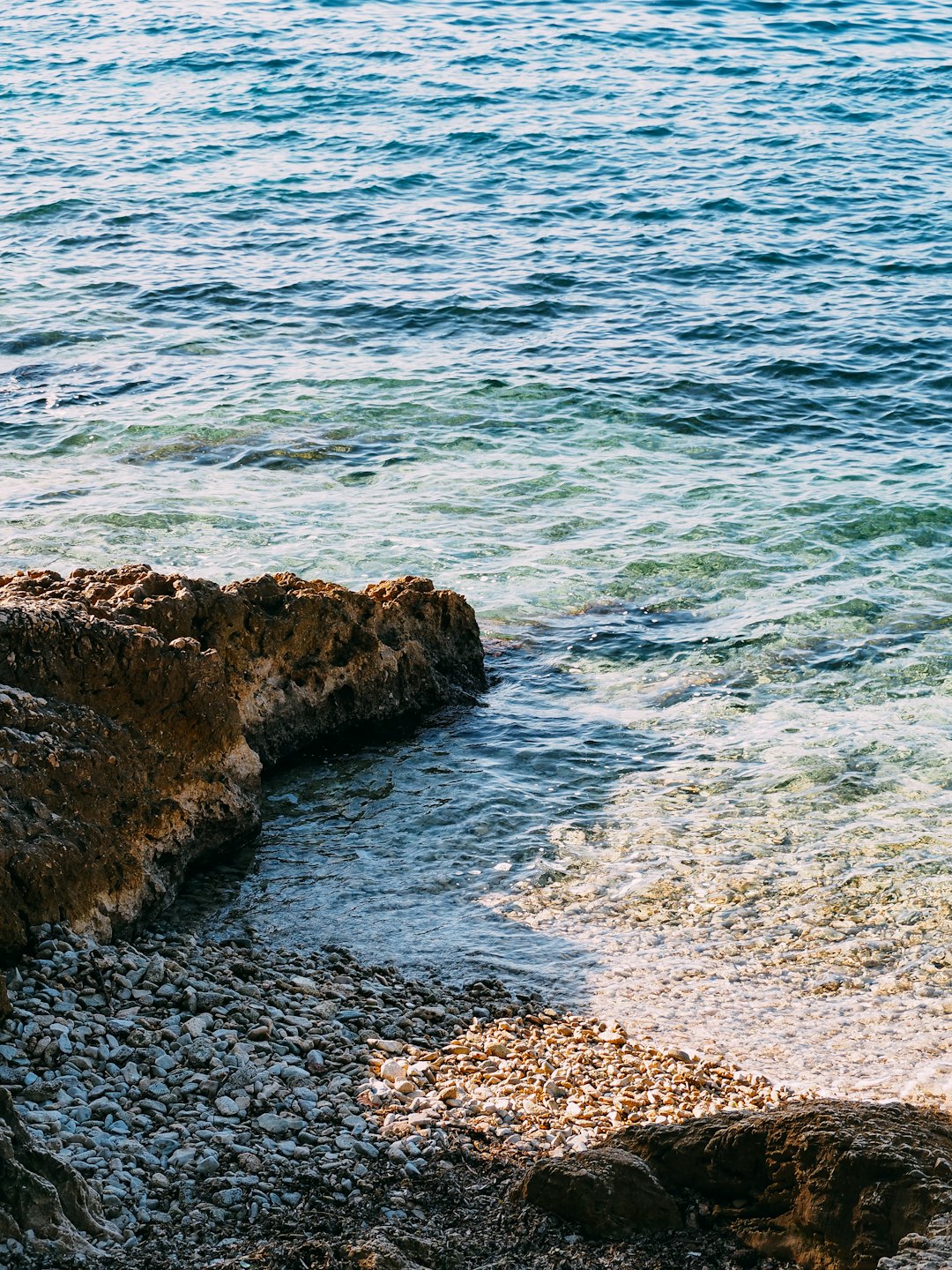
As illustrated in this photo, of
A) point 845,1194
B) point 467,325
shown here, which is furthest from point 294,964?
point 467,325

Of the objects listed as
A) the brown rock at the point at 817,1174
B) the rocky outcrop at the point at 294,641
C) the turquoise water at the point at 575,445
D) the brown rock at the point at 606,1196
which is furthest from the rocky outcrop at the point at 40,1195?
the rocky outcrop at the point at 294,641

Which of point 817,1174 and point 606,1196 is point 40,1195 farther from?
point 817,1174

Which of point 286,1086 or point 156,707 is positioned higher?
point 156,707

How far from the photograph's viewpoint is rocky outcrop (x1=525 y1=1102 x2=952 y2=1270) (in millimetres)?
4926

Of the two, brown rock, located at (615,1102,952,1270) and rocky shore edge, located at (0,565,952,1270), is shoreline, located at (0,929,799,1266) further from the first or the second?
brown rock, located at (615,1102,952,1270)

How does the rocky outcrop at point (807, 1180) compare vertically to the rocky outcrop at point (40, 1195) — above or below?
below

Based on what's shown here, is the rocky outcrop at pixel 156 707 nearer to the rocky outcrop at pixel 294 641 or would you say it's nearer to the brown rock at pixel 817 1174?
the rocky outcrop at pixel 294 641

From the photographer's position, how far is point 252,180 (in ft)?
84.5

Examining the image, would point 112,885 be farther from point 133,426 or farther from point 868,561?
point 133,426

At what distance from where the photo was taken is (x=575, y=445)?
16.1 metres

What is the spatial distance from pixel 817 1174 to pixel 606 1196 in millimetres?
806

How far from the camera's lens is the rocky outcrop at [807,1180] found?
4.93 meters

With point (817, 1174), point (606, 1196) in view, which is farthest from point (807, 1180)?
point (606, 1196)

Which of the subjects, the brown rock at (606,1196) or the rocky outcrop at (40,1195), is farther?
the brown rock at (606,1196)
